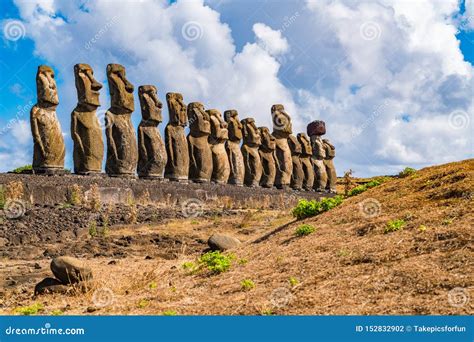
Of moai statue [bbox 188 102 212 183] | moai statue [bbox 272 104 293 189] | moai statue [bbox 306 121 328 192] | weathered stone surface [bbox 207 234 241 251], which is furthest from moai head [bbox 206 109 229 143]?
weathered stone surface [bbox 207 234 241 251]

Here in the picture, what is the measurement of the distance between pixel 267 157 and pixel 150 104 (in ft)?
28.6

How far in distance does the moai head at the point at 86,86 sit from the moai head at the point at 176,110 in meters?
3.62

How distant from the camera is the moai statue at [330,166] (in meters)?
30.9

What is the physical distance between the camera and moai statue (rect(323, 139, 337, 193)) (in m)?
30.9

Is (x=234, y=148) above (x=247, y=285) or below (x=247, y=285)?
above

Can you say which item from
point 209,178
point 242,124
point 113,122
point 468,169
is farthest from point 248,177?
point 468,169

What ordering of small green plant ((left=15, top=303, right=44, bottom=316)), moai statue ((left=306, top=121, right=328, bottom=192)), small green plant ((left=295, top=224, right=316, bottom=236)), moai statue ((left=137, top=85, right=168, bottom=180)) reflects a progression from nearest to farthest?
small green plant ((left=15, top=303, right=44, bottom=316)) < small green plant ((left=295, top=224, right=316, bottom=236)) < moai statue ((left=137, top=85, right=168, bottom=180)) < moai statue ((left=306, top=121, right=328, bottom=192))

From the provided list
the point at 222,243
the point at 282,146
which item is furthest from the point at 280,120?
the point at 222,243

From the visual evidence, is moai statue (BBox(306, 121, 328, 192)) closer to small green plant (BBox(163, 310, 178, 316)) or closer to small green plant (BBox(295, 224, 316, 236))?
small green plant (BBox(295, 224, 316, 236))

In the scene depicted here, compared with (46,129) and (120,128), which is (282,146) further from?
(46,129)

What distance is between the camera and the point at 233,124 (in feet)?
74.6

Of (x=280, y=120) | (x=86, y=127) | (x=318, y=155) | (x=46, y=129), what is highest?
(x=280, y=120)

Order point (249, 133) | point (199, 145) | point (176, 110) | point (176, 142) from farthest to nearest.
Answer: point (249, 133) < point (199, 145) < point (176, 110) < point (176, 142)

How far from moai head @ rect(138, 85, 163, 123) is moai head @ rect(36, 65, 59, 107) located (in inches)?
143
